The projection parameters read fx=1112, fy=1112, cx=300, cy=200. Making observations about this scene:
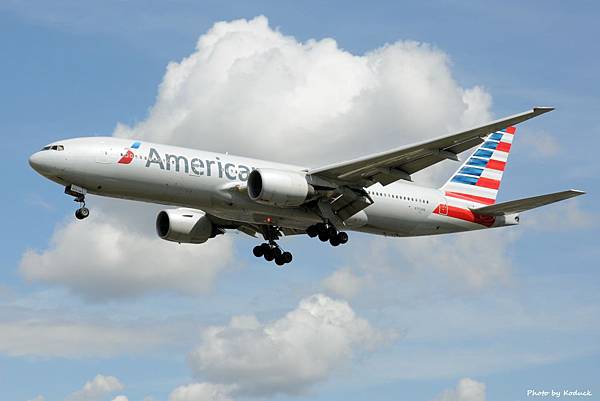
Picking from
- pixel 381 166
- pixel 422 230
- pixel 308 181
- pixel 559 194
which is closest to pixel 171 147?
pixel 308 181

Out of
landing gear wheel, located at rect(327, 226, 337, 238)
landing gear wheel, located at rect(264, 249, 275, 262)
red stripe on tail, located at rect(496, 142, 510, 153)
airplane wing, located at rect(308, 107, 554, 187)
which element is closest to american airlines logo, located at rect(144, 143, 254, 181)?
airplane wing, located at rect(308, 107, 554, 187)

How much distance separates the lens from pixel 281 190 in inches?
1843

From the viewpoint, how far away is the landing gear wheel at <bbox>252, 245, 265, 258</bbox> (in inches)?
2168

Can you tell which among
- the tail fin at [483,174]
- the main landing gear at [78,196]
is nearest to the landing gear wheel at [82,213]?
the main landing gear at [78,196]

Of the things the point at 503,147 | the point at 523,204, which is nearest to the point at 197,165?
the point at 523,204

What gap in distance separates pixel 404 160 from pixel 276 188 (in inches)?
220

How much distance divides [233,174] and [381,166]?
637cm

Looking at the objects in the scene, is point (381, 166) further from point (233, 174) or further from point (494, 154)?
point (494, 154)

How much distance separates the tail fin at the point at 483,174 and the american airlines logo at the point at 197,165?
12.0 m

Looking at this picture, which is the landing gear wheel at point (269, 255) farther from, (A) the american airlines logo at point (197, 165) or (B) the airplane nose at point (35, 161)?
(B) the airplane nose at point (35, 161)

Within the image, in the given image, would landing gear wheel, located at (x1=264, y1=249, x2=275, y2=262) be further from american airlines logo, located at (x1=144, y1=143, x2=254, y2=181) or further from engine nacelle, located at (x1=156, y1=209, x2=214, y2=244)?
american airlines logo, located at (x1=144, y1=143, x2=254, y2=181)

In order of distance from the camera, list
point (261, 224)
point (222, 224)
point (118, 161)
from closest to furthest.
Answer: point (118, 161)
point (261, 224)
point (222, 224)

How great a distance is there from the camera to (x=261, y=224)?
169 feet

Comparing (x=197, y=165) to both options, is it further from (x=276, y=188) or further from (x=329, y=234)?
(x=329, y=234)
